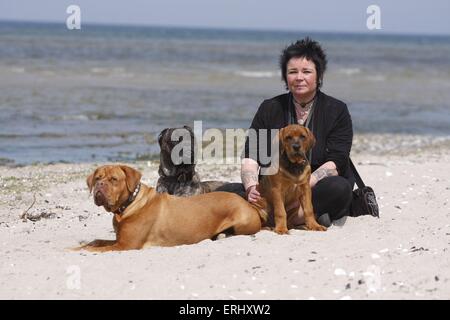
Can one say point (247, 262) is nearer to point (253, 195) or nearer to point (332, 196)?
point (253, 195)

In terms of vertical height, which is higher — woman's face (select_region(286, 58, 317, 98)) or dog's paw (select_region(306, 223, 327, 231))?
woman's face (select_region(286, 58, 317, 98))

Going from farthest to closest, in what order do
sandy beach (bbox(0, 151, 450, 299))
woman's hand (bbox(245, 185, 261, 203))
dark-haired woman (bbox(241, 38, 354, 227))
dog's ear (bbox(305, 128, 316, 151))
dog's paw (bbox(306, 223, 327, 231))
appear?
dark-haired woman (bbox(241, 38, 354, 227)) → woman's hand (bbox(245, 185, 261, 203)) → dog's paw (bbox(306, 223, 327, 231)) → dog's ear (bbox(305, 128, 316, 151)) → sandy beach (bbox(0, 151, 450, 299))

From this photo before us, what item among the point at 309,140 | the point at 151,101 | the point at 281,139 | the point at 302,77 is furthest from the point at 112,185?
the point at 151,101

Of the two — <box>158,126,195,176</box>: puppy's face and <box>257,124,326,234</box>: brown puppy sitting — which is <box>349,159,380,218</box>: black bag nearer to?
<box>257,124,326,234</box>: brown puppy sitting

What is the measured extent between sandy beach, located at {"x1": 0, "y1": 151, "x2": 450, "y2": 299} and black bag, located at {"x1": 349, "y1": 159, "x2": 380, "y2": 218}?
0.28ft

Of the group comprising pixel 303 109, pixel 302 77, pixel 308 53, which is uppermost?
pixel 308 53

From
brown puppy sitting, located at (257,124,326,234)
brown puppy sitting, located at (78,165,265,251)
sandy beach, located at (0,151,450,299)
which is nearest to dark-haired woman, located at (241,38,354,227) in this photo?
brown puppy sitting, located at (257,124,326,234)

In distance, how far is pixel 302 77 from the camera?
724 centimetres

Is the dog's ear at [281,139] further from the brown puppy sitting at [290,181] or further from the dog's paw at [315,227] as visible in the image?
the dog's paw at [315,227]

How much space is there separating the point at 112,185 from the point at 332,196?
2.06 meters

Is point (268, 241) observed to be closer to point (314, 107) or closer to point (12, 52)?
point (314, 107)

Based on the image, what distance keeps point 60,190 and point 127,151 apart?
148 inches

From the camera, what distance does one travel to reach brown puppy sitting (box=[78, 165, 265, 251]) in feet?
20.9
